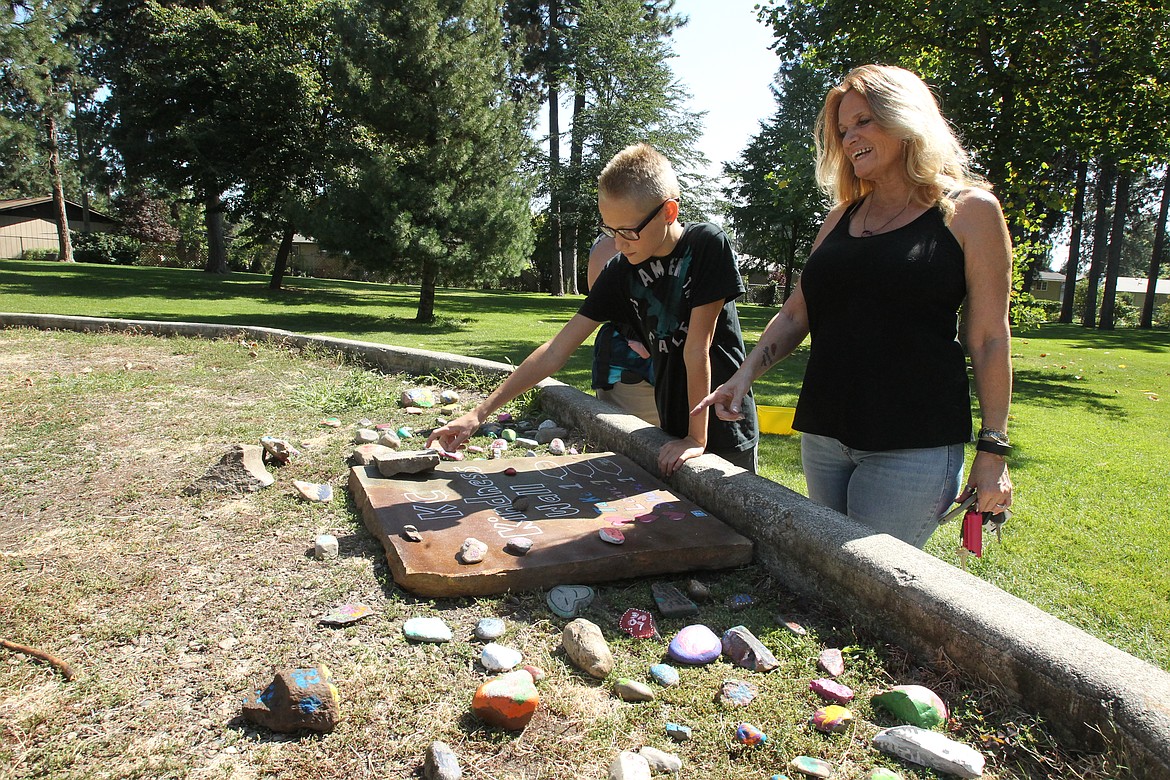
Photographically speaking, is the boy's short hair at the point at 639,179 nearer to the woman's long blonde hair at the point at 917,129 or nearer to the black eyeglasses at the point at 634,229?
the black eyeglasses at the point at 634,229

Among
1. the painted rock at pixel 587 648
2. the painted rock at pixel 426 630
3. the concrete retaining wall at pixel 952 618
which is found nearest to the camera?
Result: the concrete retaining wall at pixel 952 618

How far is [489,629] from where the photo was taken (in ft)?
7.25

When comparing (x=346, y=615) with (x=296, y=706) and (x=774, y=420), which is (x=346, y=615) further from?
(x=774, y=420)

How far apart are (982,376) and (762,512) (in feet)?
3.04

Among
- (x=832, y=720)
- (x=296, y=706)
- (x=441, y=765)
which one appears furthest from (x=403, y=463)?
(x=832, y=720)

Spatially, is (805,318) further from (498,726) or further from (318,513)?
(318,513)

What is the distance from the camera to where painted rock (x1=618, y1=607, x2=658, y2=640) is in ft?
7.34

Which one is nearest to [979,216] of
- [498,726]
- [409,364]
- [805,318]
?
[805,318]

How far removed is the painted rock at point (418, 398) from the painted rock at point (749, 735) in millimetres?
3994

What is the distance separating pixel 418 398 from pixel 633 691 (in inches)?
151

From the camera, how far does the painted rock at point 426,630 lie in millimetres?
2184

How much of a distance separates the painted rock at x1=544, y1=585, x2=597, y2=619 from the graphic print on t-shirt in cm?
111

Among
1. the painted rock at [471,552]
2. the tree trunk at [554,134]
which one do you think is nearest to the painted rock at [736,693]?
the painted rock at [471,552]

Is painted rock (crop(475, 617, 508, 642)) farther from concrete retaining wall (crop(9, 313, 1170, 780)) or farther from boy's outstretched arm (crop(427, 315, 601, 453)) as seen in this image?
concrete retaining wall (crop(9, 313, 1170, 780))
